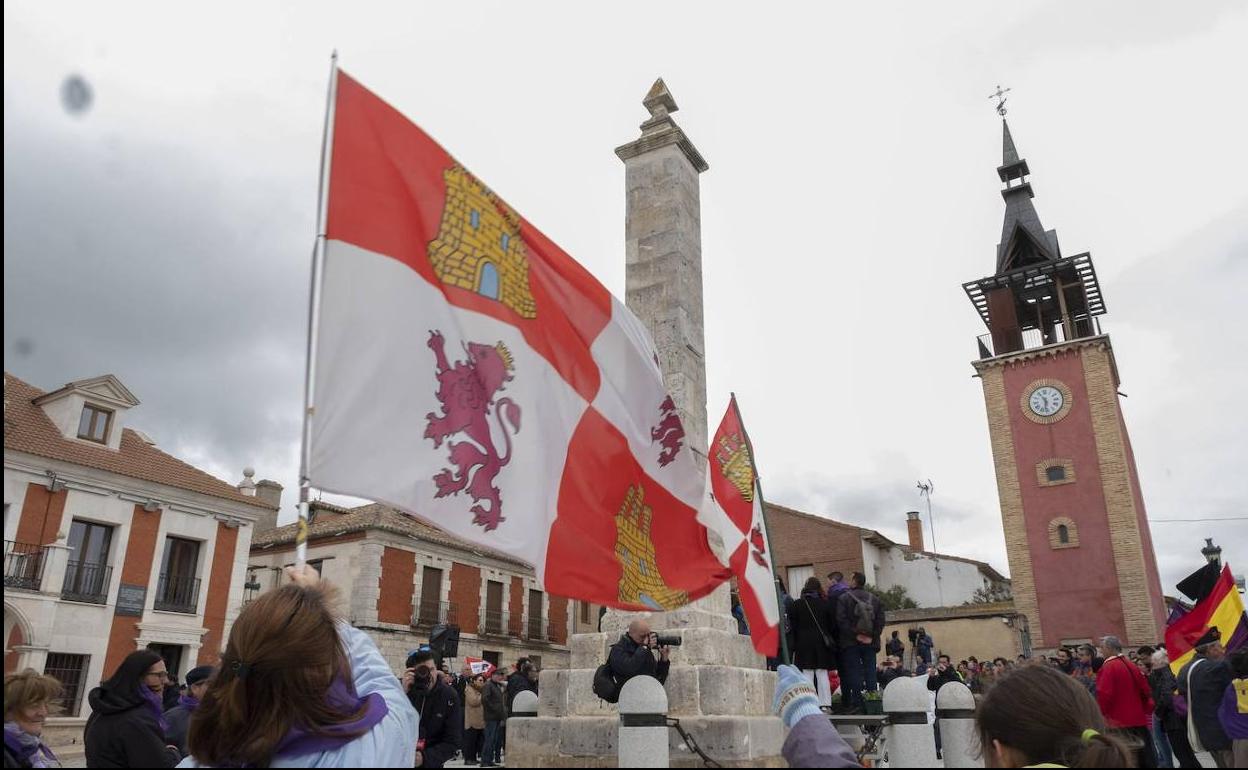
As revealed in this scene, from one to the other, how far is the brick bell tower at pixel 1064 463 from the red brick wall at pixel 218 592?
90.6 ft

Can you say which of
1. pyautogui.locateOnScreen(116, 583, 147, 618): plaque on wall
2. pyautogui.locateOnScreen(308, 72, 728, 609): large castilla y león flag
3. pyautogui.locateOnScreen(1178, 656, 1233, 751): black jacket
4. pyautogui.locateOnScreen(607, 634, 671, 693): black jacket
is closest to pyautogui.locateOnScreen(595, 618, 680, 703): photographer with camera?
pyautogui.locateOnScreen(607, 634, 671, 693): black jacket

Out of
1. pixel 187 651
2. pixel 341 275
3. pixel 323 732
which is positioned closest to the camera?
pixel 323 732

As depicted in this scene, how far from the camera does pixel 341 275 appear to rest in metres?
3.36

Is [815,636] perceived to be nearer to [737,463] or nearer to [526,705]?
[526,705]

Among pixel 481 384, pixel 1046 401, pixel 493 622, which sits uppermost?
pixel 1046 401

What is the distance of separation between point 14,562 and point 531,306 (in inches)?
790

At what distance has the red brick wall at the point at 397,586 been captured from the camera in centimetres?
2873

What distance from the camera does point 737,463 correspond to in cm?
647

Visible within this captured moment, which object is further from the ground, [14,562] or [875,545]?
[875,545]

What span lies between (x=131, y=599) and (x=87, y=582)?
110 cm

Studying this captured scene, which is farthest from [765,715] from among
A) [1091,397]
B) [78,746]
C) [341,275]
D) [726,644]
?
[1091,397]

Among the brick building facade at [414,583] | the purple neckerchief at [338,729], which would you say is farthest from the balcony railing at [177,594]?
the purple neckerchief at [338,729]

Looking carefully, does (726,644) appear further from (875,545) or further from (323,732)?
(875,545)

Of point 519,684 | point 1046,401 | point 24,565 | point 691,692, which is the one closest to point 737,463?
point 691,692
